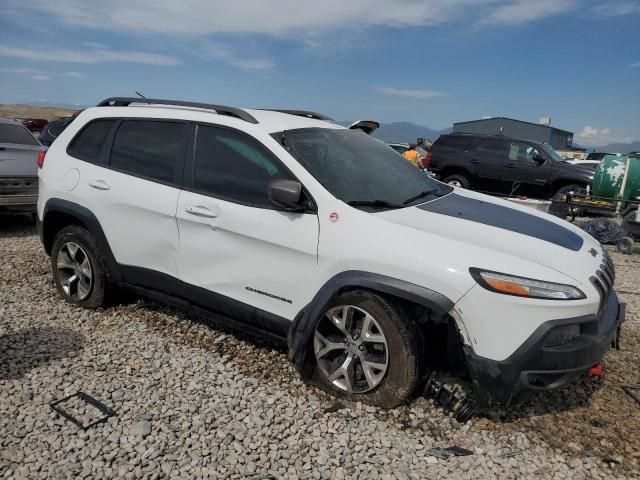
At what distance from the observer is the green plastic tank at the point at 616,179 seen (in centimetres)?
978

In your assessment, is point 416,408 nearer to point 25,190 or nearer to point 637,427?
point 637,427

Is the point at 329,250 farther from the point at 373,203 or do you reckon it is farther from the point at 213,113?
the point at 213,113

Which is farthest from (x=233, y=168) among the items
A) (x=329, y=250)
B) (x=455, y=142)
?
(x=455, y=142)

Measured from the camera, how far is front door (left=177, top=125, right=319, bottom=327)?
3152mm

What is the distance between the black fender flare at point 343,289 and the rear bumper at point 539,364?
348 millimetres

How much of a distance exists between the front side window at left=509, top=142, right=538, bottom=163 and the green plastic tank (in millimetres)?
3139

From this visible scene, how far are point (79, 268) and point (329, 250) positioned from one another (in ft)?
8.72

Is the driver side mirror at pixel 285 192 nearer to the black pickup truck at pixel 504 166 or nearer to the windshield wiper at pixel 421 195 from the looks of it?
the windshield wiper at pixel 421 195

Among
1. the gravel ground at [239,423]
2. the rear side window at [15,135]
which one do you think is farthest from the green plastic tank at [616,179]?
the rear side window at [15,135]

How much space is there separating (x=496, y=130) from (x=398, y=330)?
67121mm

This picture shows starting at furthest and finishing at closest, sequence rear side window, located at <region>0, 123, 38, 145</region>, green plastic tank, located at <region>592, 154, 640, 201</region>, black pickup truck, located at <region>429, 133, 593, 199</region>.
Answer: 1. black pickup truck, located at <region>429, 133, 593, 199</region>
2. green plastic tank, located at <region>592, 154, 640, 201</region>
3. rear side window, located at <region>0, 123, 38, 145</region>

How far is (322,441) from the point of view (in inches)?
111

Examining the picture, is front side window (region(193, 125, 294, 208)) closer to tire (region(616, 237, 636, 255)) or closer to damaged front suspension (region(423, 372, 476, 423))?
damaged front suspension (region(423, 372, 476, 423))

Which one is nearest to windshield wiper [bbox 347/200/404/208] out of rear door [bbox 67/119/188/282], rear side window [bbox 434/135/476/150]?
rear door [bbox 67/119/188/282]
